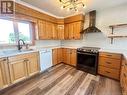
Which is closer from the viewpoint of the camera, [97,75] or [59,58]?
[97,75]

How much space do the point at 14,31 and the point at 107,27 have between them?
11.2 ft

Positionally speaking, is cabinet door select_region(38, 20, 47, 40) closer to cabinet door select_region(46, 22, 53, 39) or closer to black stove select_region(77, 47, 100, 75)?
cabinet door select_region(46, 22, 53, 39)

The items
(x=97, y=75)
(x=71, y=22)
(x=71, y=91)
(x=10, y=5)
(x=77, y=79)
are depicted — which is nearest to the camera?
(x=71, y=91)

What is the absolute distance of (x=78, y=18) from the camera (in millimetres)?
3324

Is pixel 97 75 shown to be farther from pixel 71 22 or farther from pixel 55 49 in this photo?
pixel 71 22

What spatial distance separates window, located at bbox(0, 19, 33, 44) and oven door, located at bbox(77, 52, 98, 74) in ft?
7.11

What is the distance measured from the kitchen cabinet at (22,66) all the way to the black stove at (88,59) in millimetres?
1724

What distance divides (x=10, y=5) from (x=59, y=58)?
2.79 metres

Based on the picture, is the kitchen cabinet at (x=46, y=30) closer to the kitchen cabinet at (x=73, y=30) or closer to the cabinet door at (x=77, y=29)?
the kitchen cabinet at (x=73, y=30)

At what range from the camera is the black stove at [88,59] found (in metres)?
2.79

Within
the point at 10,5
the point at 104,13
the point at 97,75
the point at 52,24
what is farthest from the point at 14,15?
the point at 97,75

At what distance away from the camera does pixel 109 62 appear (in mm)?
2502

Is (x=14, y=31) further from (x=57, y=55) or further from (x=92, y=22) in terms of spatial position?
(x=92, y=22)

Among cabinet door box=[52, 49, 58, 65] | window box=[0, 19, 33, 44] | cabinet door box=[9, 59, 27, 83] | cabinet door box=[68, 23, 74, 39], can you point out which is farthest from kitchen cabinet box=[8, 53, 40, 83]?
cabinet door box=[68, 23, 74, 39]
